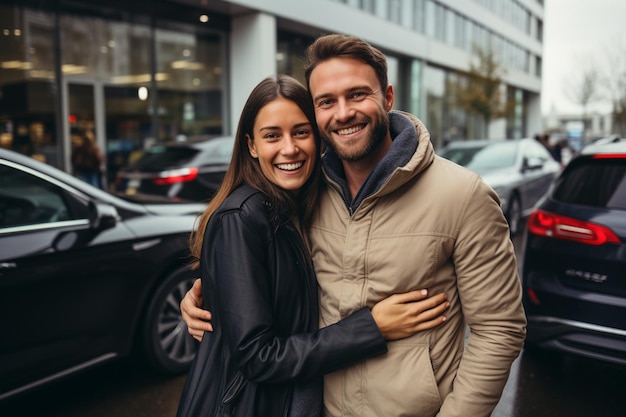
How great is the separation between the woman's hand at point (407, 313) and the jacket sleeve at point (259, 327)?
0.03 m

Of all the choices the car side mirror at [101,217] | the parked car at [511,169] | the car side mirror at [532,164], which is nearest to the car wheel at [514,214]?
the parked car at [511,169]

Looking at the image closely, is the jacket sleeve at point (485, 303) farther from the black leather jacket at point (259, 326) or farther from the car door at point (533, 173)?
the car door at point (533, 173)

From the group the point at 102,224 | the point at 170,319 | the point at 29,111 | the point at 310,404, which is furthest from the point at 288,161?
the point at 29,111

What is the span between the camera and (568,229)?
3336mm

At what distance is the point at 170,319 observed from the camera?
3863 millimetres

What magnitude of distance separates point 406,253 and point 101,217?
8.07ft

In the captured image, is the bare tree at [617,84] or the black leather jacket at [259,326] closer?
the black leather jacket at [259,326]

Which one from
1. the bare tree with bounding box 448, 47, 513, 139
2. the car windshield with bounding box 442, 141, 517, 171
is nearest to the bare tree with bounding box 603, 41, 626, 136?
the bare tree with bounding box 448, 47, 513, 139

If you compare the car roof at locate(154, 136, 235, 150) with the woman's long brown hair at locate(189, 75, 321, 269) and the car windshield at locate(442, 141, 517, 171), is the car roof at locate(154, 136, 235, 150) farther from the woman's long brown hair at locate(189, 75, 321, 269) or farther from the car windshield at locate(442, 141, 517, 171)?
the woman's long brown hair at locate(189, 75, 321, 269)

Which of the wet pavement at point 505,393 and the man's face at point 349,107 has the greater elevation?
the man's face at point 349,107

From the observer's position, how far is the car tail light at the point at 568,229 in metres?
3.14

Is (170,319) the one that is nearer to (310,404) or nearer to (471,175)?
(310,404)

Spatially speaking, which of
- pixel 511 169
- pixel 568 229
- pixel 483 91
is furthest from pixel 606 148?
pixel 483 91

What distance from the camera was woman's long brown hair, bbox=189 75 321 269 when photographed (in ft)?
5.73
